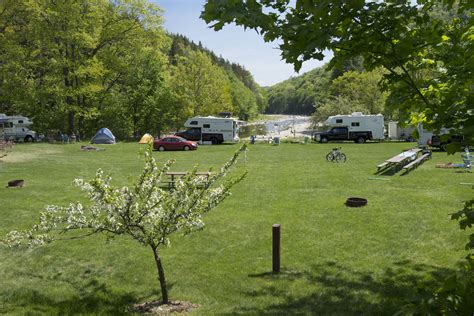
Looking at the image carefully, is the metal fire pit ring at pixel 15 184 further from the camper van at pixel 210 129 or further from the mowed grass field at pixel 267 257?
the camper van at pixel 210 129

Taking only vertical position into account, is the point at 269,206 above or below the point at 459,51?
below

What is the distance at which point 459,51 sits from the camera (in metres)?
5.18

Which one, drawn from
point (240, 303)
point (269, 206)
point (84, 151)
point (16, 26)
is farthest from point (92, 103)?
point (240, 303)

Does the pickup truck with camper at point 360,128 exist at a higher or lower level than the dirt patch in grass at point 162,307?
higher

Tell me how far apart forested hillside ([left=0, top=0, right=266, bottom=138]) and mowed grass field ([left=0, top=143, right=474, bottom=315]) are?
93.8ft

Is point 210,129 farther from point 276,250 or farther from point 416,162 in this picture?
point 276,250

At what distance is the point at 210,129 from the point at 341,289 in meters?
34.4

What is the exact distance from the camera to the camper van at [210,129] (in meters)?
41.2

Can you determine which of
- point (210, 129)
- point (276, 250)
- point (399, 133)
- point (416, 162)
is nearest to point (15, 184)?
point (276, 250)

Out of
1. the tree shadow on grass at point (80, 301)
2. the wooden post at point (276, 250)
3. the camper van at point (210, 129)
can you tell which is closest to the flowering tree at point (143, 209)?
the tree shadow on grass at point (80, 301)

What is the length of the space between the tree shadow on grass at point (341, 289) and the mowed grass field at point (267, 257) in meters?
0.02

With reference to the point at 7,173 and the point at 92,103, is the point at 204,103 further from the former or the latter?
the point at 7,173

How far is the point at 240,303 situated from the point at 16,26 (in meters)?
47.7

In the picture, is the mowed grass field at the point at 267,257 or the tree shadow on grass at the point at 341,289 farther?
the mowed grass field at the point at 267,257
